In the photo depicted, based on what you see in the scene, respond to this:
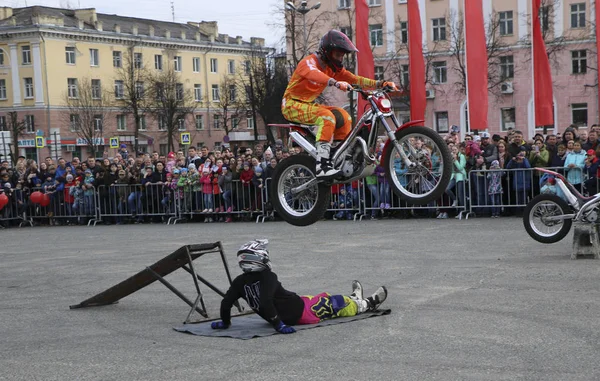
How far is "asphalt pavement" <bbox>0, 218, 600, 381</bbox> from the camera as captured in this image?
9.55 meters

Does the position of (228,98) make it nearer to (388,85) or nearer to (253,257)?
(253,257)

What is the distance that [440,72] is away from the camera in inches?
2552

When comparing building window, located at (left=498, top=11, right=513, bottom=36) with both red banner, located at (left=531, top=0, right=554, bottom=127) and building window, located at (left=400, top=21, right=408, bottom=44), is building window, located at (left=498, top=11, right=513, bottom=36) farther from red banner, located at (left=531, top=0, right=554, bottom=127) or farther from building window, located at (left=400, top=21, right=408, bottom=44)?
red banner, located at (left=531, top=0, right=554, bottom=127)

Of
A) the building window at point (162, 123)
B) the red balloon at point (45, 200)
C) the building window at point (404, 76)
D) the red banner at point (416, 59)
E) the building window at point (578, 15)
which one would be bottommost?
the red balloon at point (45, 200)

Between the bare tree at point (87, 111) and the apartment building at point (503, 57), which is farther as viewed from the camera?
the bare tree at point (87, 111)

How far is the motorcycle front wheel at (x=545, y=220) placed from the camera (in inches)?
632

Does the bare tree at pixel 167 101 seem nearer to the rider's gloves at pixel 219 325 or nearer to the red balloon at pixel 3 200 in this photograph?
the red balloon at pixel 3 200

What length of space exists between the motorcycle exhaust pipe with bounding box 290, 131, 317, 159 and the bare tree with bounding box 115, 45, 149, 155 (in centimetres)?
6878

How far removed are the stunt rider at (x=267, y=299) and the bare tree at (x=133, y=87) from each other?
6587 centimetres

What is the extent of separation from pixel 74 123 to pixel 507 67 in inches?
1681

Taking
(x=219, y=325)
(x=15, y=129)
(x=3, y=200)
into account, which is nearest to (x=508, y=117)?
(x=15, y=129)

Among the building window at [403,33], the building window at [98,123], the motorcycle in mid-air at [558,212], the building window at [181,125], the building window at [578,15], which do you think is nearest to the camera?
the motorcycle in mid-air at [558,212]

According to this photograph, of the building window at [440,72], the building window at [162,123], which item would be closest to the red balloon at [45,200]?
the building window at [440,72]

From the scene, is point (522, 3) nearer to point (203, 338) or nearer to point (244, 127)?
point (244, 127)
